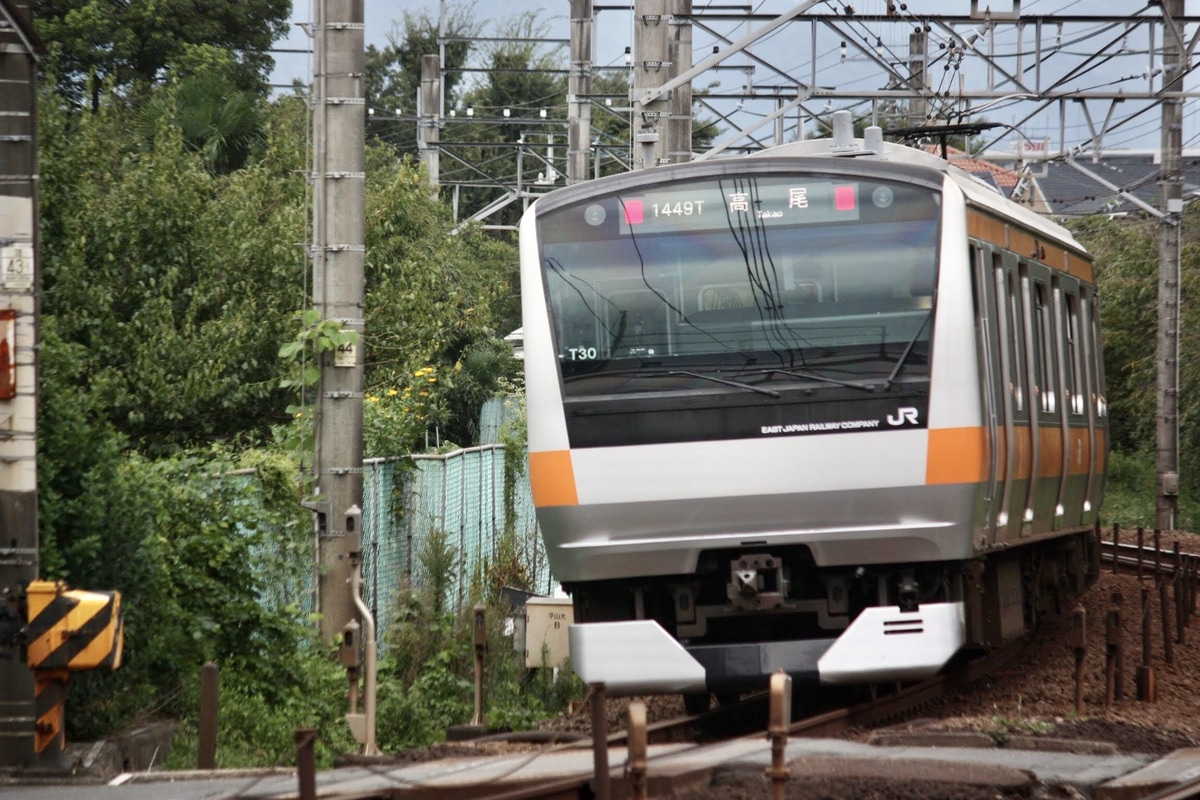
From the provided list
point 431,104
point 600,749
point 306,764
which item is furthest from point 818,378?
point 431,104

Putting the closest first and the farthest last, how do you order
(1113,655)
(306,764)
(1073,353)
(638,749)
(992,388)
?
(306,764) < (638,749) < (992,388) < (1113,655) < (1073,353)

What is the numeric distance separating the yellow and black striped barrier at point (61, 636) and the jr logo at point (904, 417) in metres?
4.03

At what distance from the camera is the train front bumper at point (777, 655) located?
350 inches

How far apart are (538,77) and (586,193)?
54211 millimetres

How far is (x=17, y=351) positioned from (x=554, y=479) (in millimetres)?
2914

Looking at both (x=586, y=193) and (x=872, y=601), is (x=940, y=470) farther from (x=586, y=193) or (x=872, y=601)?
(x=586, y=193)

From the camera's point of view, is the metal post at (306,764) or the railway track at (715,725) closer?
the metal post at (306,764)

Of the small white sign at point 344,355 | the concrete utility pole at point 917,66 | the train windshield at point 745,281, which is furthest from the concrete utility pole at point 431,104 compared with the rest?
the train windshield at point 745,281

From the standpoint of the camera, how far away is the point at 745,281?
30.3 ft

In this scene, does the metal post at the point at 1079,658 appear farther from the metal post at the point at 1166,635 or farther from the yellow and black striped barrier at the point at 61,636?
the yellow and black striped barrier at the point at 61,636

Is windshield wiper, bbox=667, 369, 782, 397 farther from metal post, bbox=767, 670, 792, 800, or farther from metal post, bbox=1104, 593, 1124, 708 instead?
metal post, bbox=767, 670, 792, 800

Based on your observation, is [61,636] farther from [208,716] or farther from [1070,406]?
[1070,406]

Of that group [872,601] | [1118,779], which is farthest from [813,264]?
[1118,779]

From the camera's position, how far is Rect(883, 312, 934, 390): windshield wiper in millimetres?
8929
